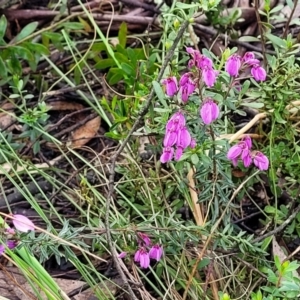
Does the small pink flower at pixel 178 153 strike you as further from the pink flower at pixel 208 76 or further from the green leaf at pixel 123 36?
the green leaf at pixel 123 36

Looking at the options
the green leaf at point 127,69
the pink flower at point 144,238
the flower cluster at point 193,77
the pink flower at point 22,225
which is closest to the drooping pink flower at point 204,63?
the flower cluster at point 193,77

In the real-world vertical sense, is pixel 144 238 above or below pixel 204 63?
below

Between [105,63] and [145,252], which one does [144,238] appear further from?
[105,63]

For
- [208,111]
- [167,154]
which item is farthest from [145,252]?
[208,111]

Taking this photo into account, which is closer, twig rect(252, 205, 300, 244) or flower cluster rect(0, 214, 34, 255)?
flower cluster rect(0, 214, 34, 255)

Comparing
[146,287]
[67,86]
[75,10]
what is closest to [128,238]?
[146,287]

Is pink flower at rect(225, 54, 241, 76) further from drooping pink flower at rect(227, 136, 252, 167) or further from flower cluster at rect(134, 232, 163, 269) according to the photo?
flower cluster at rect(134, 232, 163, 269)

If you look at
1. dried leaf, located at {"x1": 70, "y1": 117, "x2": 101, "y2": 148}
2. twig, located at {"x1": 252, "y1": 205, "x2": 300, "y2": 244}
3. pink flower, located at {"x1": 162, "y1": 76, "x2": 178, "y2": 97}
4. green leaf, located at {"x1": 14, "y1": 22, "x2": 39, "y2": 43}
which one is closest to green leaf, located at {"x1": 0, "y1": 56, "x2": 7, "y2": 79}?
green leaf, located at {"x1": 14, "y1": 22, "x2": 39, "y2": 43}
